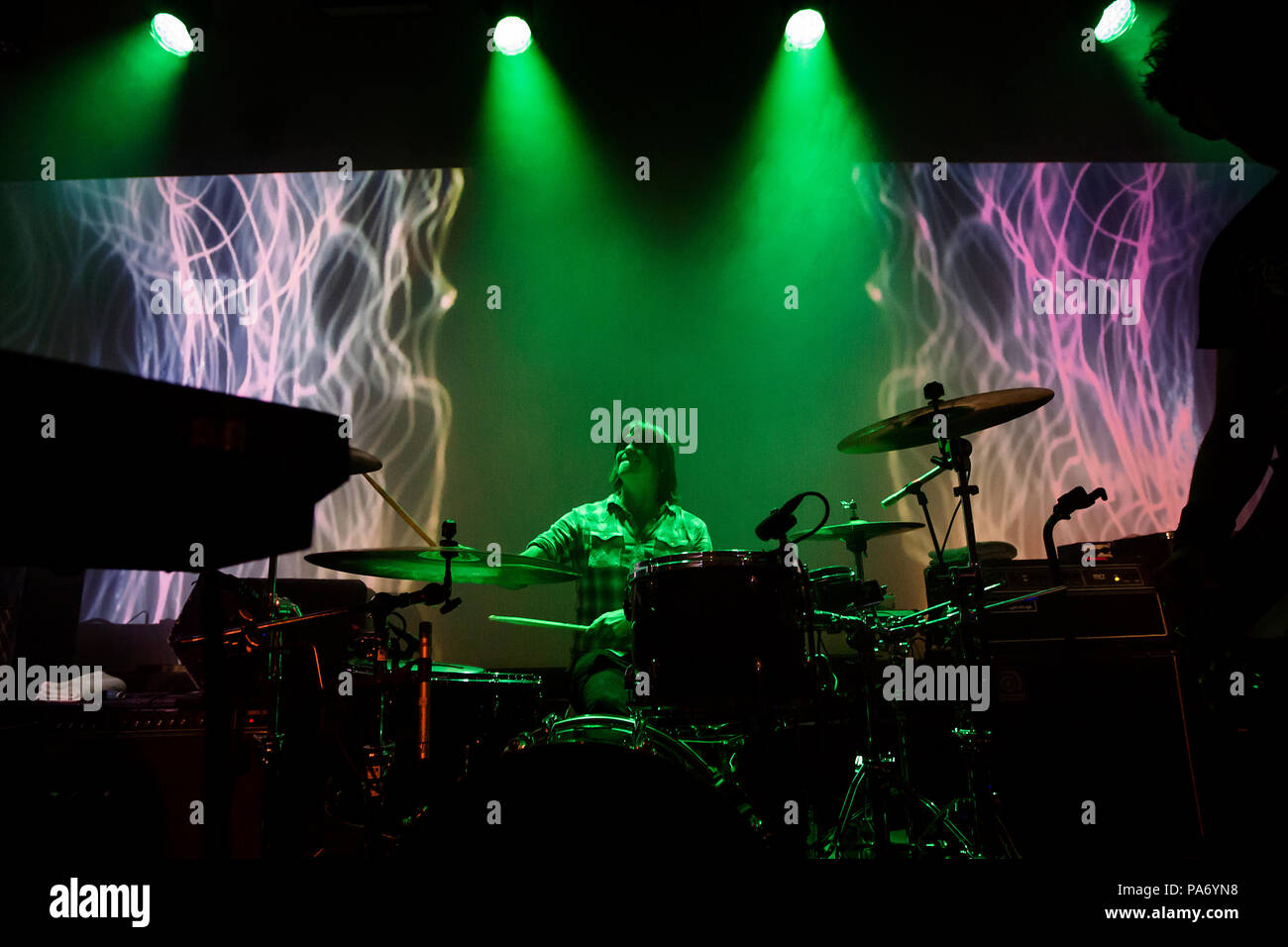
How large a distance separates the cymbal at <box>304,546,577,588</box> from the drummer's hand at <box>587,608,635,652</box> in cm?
25

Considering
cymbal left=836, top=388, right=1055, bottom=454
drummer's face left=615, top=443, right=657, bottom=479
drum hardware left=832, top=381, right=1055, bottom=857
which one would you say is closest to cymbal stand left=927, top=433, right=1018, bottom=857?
drum hardware left=832, top=381, right=1055, bottom=857

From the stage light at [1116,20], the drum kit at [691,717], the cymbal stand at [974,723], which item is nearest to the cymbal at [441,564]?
the drum kit at [691,717]

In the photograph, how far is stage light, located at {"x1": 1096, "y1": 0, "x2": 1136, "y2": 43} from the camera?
4359 mm

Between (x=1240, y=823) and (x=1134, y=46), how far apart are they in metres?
4.20

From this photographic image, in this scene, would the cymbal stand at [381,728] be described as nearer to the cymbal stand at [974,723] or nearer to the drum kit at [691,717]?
the drum kit at [691,717]

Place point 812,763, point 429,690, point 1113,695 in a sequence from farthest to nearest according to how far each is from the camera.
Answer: point 812,763 → point 1113,695 → point 429,690

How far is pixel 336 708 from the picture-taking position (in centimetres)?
312

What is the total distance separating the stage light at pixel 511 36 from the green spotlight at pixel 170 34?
1799 mm

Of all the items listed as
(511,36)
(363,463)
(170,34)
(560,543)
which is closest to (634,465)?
(560,543)

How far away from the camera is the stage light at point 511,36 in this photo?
441 centimetres

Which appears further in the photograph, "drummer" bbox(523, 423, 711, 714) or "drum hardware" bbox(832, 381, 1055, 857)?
"drummer" bbox(523, 423, 711, 714)

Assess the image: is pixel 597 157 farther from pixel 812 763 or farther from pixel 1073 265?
pixel 812 763

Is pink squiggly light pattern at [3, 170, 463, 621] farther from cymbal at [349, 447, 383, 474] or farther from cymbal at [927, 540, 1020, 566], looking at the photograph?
cymbal at [927, 540, 1020, 566]
